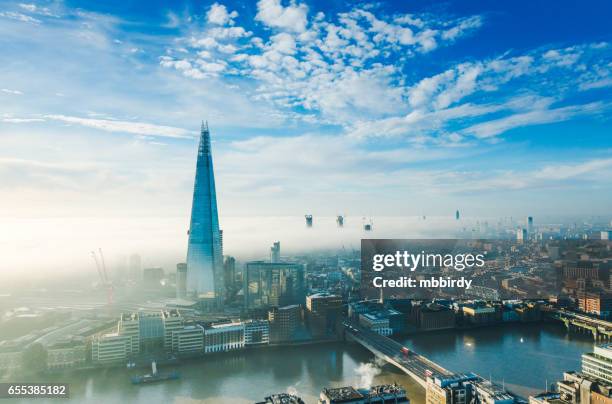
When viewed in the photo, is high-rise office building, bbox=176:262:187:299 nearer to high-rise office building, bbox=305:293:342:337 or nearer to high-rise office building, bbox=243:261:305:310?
high-rise office building, bbox=243:261:305:310

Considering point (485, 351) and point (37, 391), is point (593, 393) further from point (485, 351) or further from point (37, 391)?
Result: point (37, 391)

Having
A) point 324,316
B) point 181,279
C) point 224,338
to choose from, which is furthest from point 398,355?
point 181,279

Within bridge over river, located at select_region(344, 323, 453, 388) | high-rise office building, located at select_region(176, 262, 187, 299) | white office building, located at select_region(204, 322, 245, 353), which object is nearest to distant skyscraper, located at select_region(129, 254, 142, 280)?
high-rise office building, located at select_region(176, 262, 187, 299)

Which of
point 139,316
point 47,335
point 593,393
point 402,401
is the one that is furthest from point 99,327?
point 593,393

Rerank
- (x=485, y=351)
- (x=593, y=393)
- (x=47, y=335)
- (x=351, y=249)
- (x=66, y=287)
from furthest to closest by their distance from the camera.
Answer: (x=351, y=249) → (x=66, y=287) → (x=47, y=335) → (x=485, y=351) → (x=593, y=393)

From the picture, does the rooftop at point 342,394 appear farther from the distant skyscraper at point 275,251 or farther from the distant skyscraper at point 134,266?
the distant skyscraper at point 134,266

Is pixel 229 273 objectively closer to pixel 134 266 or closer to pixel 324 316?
pixel 134 266

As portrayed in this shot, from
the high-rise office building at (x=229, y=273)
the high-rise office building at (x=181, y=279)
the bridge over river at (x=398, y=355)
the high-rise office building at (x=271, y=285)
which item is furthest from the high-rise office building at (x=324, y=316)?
the high-rise office building at (x=181, y=279)
